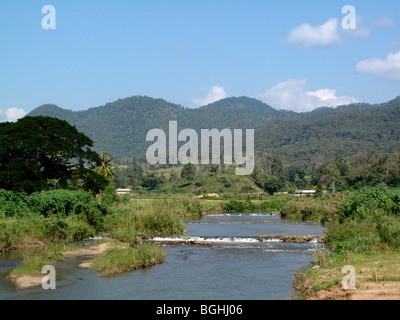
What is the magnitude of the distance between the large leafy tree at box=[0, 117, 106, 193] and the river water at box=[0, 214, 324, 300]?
10272 mm

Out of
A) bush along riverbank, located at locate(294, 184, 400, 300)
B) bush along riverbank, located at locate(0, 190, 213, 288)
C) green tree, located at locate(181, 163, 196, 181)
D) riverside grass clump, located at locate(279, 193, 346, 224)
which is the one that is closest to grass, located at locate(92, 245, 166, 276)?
bush along riverbank, located at locate(0, 190, 213, 288)

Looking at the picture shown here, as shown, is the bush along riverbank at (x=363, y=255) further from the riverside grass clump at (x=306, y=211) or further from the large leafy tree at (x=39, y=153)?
the riverside grass clump at (x=306, y=211)

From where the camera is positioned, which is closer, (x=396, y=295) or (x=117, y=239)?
(x=396, y=295)

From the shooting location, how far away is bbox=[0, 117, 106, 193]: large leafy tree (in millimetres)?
35406

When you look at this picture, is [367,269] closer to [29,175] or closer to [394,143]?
[29,175]

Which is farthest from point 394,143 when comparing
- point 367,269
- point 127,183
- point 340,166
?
point 367,269

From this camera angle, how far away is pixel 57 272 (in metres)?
21.6

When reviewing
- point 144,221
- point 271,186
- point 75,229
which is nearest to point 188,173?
point 271,186

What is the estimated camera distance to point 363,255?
72.4 ft

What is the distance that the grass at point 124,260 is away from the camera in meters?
22.0

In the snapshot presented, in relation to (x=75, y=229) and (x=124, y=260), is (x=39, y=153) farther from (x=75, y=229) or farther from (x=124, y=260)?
(x=124, y=260)

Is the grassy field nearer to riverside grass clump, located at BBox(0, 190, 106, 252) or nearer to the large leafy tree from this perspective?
riverside grass clump, located at BBox(0, 190, 106, 252)

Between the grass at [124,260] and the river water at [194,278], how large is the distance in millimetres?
519
